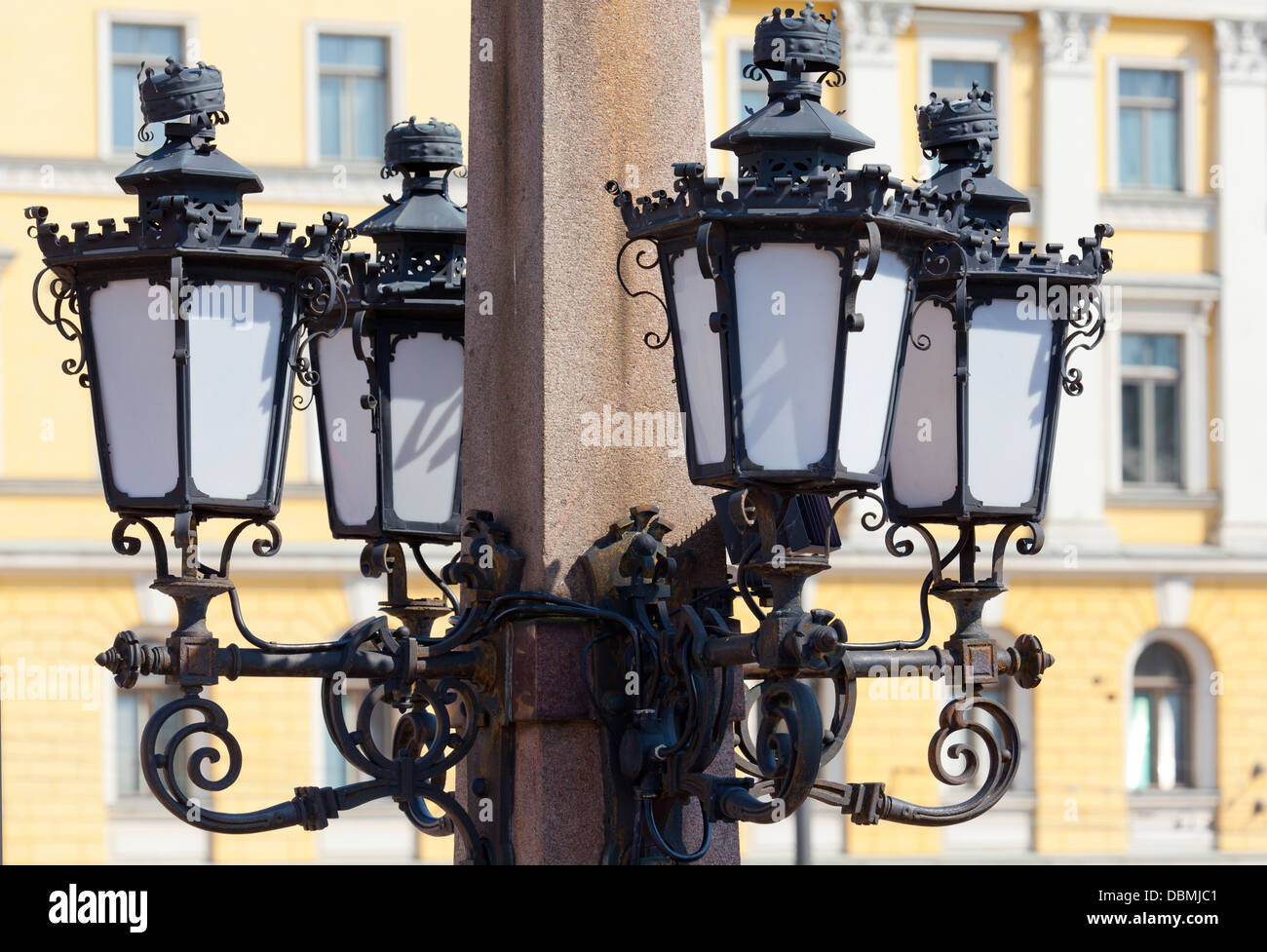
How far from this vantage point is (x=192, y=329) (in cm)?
428

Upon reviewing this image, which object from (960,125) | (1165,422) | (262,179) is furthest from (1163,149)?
(960,125)

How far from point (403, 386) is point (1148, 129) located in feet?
77.4

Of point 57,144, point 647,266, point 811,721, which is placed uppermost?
point 57,144

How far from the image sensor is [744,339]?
3918 mm

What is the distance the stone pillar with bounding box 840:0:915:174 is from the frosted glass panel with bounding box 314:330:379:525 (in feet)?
71.8

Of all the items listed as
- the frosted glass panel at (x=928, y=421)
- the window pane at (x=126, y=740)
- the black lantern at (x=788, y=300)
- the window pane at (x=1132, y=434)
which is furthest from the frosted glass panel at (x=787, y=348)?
the window pane at (x=1132, y=434)

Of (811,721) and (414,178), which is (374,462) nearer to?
(414,178)

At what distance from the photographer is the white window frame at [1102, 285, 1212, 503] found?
27.4m

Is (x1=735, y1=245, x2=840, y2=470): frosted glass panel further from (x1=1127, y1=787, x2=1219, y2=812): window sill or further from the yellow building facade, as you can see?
(x1=1127, y1=787, x2=1219, y2=812): window sill

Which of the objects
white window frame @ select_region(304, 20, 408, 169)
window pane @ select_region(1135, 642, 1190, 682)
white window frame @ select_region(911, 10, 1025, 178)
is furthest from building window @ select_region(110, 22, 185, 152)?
window pane @ select_region(1135, 642, 1190, 682)

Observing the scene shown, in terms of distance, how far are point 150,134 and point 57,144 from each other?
827 inches

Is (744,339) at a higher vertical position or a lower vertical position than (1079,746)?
higher

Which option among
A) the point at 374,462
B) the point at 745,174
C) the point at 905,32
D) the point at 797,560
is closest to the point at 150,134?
the point at 374,462

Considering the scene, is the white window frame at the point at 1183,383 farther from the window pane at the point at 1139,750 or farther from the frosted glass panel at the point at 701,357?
the frosted glass panel at the point at 701,357
